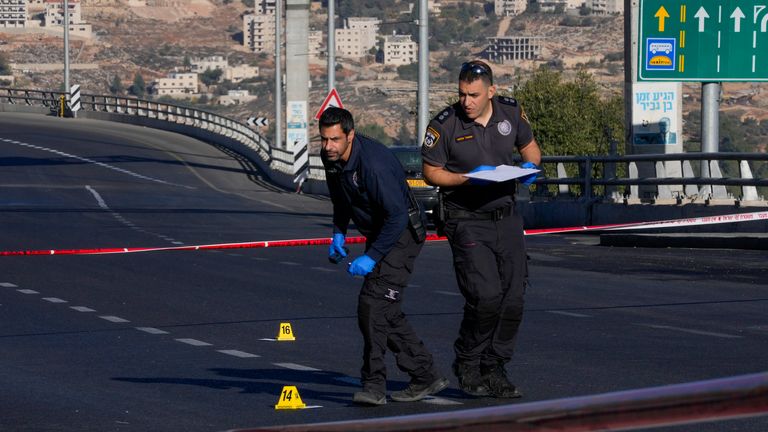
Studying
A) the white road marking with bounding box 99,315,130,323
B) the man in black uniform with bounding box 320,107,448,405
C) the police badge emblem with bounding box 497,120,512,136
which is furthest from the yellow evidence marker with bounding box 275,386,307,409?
the white road marking with bounding box 99,315,130,323

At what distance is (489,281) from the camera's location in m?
8.32

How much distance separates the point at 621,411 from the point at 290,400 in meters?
5.49

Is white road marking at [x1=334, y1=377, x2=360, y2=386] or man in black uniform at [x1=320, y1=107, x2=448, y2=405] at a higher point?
man in black uniform at [x1=320, y1=107, x2=448, y2=405]

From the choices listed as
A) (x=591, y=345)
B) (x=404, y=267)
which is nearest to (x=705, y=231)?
(x=591, y=345)

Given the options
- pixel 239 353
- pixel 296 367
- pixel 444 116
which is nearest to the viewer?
pixel 444 116

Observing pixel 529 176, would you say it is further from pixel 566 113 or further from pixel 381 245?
pixel 566 113

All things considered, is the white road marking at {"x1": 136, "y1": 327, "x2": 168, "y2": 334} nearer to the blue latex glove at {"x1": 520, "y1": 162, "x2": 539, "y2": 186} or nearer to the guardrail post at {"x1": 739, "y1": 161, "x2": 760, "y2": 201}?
the blue latex glove at {"x1": 520, "y1": 162, "x2": 539, "y2": 186}

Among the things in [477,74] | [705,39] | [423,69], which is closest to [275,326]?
[477,74]

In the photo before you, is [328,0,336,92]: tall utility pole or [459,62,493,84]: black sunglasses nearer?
[459,62,493,84]: black sunglasses

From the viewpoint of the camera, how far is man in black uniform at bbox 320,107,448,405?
8.10 meters

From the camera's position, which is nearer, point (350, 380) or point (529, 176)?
point (529, 176)

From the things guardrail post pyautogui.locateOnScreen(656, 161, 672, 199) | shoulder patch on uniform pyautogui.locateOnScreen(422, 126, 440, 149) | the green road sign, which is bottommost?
guardrail post pyautogui.locateOnScreen(656, 161, 672, 199)

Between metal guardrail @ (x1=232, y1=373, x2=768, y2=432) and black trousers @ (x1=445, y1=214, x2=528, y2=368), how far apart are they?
513cm

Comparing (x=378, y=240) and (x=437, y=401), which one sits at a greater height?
(x=378, y=240)
